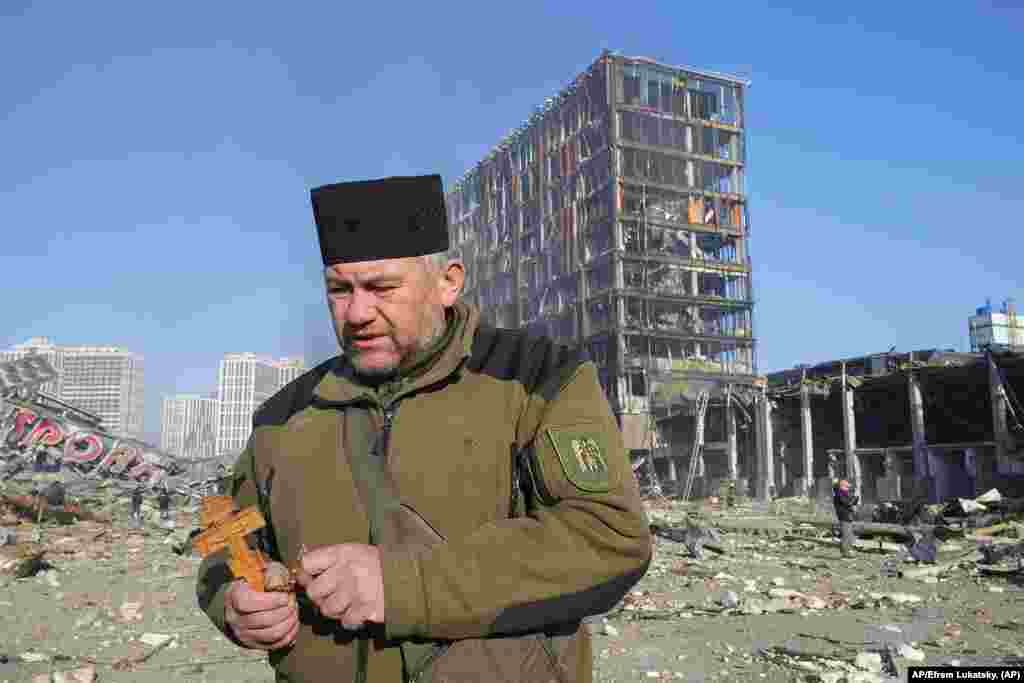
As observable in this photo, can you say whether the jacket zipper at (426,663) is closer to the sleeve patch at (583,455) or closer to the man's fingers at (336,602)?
the man's fingers at (336,602)

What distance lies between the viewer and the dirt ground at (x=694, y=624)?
19.5 feet

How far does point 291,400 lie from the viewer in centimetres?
201

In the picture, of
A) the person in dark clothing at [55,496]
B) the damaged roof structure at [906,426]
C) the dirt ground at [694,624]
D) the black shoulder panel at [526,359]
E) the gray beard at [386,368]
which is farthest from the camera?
the damaged roof structure at [906,426]

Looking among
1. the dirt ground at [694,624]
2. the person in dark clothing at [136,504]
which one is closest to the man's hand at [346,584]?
the dirt ground at [694,624]

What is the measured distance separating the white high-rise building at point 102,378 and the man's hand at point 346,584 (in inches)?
6105

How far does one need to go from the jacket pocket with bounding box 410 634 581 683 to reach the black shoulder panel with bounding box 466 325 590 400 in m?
0.53

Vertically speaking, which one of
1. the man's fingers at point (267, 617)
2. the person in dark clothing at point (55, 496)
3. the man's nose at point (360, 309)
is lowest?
the person in dark clothing at point (55, 496)

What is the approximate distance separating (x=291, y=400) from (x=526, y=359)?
0.67 meters

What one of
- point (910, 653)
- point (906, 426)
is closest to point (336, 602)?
point (910, 653)

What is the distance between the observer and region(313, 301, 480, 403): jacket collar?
5.80ft

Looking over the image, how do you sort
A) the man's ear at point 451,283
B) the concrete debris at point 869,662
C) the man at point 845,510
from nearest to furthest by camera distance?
the man's ear at point 451,283 < the concrete debris at point 869,662 < the man at point 845,510

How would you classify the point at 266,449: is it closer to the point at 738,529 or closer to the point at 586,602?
the point at 586,602

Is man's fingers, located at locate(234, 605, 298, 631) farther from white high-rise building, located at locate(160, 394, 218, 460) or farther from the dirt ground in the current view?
white high-rise building, located at locate(160, 394, 218, 460)

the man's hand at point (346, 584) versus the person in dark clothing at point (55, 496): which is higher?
the man's hand at point (346, 584)
